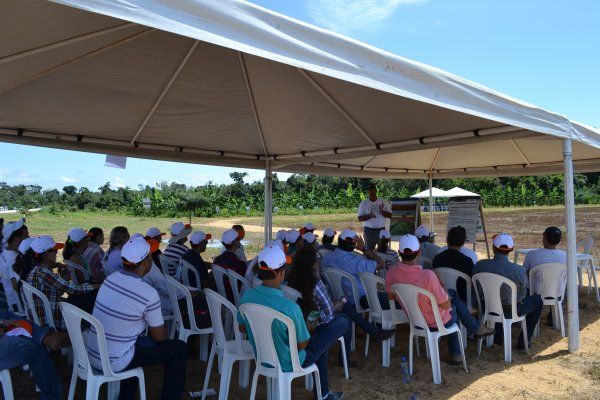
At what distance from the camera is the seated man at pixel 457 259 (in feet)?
16.1

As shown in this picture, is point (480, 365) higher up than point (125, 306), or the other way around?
point (125, 306)

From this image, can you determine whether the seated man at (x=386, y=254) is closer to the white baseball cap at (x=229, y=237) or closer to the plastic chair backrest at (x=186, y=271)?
the white baseball cap at (x=229, y=237)

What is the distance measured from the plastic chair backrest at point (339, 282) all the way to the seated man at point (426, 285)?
1.68ft

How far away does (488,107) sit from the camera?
3809 mm

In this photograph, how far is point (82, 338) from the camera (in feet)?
9.65

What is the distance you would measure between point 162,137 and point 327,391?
4846mm

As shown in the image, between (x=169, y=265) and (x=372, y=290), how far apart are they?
8.42 ft

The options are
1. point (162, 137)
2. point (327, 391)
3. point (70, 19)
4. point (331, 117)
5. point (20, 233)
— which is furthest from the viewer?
point (162, 137)

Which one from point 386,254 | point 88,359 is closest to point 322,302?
point 88,359

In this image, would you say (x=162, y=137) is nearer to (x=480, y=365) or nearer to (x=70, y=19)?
(x=70, y=19)

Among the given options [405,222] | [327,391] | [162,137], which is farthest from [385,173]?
[327,391]

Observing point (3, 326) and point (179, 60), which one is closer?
point (3, 326)

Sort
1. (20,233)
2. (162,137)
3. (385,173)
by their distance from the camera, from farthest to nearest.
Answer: (385,173), (162,137), (20,233)

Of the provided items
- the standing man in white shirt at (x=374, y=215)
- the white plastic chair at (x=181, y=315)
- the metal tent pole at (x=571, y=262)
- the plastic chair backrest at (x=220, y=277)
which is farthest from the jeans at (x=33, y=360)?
the standing man in white shirt at (x=374, y=215)
